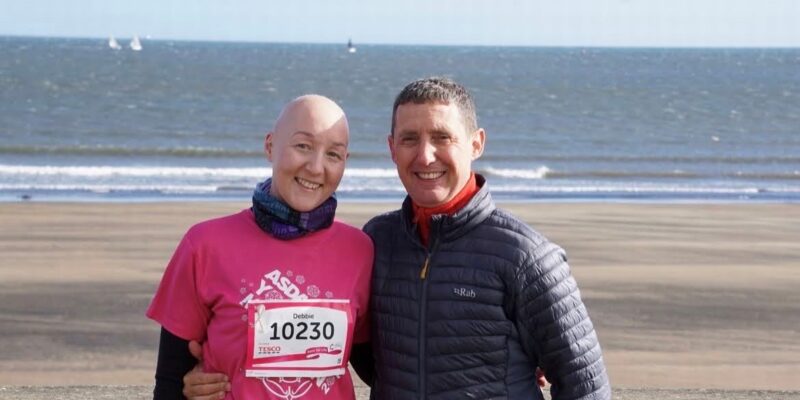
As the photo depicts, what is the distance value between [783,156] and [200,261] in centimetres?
2877

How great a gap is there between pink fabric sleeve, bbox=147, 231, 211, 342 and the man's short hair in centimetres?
66

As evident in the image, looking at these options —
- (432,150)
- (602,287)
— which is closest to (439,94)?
(432,150)

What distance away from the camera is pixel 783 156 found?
100 feet

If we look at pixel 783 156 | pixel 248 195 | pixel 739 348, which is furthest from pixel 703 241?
pixel 783 156

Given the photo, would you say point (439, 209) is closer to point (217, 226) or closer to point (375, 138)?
point (217, 226)

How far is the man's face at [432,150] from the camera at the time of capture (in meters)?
3.30

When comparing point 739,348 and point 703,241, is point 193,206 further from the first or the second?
point 739,348

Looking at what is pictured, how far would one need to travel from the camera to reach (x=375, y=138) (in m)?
33.3

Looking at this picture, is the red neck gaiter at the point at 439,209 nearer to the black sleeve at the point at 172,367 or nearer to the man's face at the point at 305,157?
the man's face at the point at 305,157

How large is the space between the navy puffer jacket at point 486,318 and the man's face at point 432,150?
0.22ft

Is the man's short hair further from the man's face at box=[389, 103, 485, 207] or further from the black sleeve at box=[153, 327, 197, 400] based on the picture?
the black sleeve at box=[153, 327, 197, 400]

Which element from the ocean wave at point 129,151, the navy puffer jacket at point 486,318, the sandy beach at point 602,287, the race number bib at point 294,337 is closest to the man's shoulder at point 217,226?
the race number bib at point 294,337

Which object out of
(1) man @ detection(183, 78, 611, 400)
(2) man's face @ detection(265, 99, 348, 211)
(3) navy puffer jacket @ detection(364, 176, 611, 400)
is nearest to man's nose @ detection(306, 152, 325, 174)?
(2) man's face @ detection(265, 99, 348, 211)

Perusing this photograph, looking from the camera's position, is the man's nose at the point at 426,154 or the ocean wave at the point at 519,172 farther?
the ocean wave at the point at 519,172
